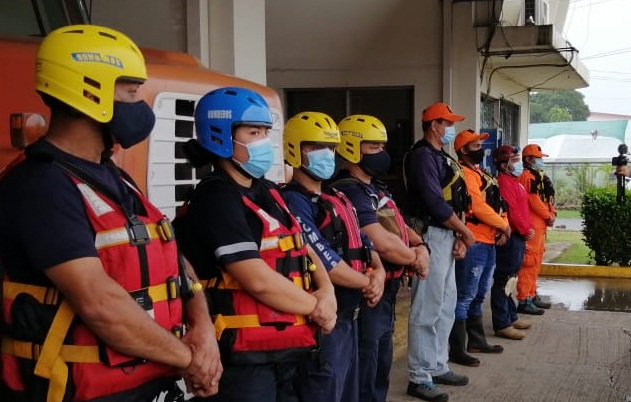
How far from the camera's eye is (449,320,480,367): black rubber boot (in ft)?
20.0

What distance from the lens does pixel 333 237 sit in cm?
352

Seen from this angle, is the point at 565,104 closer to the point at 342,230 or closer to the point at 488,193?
the point at 488,193

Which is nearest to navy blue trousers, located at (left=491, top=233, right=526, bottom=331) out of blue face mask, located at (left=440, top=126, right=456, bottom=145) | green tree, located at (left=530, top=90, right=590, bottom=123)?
blue face mask, located at (left=440, top=126, right=456, bottom=145)

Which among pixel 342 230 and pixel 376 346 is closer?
pixel 342 230

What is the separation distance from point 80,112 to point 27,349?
704 millimetres

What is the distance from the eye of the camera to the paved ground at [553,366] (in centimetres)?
541

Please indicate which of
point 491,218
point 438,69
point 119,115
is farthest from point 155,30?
point 119,115

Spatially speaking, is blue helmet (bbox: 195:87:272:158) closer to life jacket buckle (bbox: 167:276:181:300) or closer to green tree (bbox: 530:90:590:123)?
life jacket buckle (bbox: 167:276:181:300)

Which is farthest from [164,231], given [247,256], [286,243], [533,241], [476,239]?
[533,241]

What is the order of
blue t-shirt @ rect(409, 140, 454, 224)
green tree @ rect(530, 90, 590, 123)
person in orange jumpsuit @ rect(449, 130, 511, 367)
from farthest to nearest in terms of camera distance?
green tree @ rect(530, 90, 590, 123) < person in orange jumpsuit @ rect(449, 130, 511, 367) < blue t-shirt @ rect(409, 140, 454, 224)

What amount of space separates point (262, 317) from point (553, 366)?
4.30m

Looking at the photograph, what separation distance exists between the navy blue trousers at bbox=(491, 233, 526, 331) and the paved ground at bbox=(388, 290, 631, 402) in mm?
217

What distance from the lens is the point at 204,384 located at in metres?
2.24

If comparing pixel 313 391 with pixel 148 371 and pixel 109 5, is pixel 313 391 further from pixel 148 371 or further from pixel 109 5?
pixel 109 5
